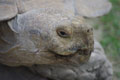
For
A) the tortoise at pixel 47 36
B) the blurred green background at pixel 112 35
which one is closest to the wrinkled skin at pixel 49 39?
the tortoise at pixel 47 36

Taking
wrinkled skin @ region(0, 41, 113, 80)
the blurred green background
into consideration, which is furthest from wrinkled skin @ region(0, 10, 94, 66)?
the blurred green background

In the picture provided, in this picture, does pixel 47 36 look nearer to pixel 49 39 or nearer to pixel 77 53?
pixel 49 39

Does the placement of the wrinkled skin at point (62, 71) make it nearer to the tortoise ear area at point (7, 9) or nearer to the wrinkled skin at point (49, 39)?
the wrinkled skin at point (49, 39)

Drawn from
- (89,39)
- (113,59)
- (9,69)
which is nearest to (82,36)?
(89,39)

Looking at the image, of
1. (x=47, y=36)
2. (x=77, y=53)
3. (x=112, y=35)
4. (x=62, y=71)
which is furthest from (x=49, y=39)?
(x=112, y=35)

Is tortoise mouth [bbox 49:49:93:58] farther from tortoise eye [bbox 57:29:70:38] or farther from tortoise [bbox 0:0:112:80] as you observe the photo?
tortoise eye [bbox 57:29:70:38]

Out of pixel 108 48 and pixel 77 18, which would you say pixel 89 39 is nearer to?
pixel 77 18
